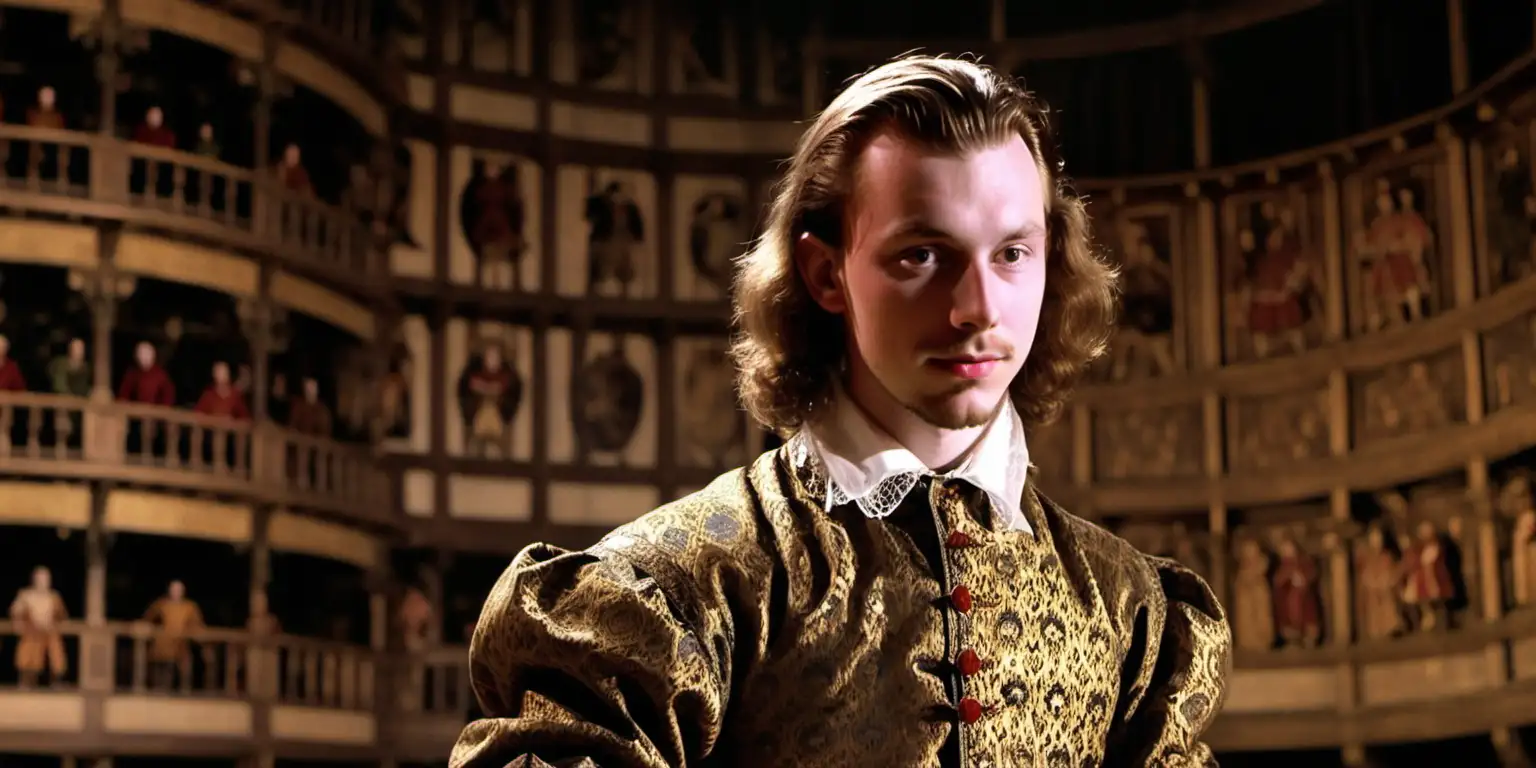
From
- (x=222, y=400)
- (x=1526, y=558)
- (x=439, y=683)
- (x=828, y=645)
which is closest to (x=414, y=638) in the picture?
(x=439, y=683)

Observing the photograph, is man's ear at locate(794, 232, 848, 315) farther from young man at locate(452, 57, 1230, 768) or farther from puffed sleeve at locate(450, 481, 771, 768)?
puffed sleeve at locate(450, 481, 771, 768)

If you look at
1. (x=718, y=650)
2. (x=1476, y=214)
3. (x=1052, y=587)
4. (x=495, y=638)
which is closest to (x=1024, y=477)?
(x=1052, y=587)

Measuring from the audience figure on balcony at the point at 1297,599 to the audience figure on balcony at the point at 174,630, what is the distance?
8388 mm

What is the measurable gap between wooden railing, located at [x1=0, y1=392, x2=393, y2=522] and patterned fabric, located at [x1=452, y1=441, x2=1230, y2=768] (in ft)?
42.0

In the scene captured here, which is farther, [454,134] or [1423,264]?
[454,134]

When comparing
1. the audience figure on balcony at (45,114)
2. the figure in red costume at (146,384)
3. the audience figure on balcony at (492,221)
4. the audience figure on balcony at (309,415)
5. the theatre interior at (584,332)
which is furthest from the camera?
the audience figure on balcony at (492,221)

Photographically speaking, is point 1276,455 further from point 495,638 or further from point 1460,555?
point 495,638

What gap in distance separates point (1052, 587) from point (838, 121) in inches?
23.5

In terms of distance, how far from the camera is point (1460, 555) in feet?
51.4

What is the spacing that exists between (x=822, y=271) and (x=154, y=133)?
13.8m

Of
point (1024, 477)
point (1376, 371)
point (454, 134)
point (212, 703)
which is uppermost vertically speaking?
point (454, 134)

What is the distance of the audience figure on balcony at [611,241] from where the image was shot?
18.7 m

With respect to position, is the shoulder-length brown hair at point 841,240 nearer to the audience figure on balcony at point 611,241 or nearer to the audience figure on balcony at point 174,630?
the audience figure on balcony at point 174,630

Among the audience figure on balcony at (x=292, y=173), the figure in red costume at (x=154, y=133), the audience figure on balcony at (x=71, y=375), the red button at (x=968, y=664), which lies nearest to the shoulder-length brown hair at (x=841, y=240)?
the red button at (x=968, y=664)
